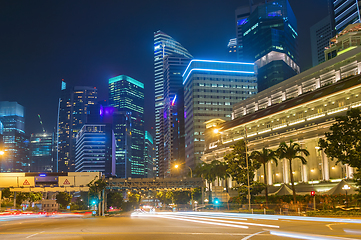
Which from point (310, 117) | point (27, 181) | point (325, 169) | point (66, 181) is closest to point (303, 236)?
point (325, 169)

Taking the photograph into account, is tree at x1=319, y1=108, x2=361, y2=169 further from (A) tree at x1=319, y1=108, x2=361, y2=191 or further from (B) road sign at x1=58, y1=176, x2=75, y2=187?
(B) road sign at x1=58, y1=176, x2=75, y2=187

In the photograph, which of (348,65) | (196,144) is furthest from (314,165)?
(196,144)

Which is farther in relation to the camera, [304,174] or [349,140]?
[304,174]

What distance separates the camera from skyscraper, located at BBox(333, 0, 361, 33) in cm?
17824

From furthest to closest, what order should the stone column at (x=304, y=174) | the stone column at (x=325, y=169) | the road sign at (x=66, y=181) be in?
the road sign at (x=66, y=181) < the stone column at (x=304, y=174) < the stone column at (x=325, y=169)

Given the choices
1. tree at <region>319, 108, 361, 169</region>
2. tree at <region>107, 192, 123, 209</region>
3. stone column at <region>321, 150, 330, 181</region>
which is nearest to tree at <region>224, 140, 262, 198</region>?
stone column at <region>321, 150, 330, 181</region>

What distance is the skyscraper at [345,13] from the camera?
178238 mm

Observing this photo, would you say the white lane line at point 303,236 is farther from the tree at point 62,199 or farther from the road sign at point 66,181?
the tree at point 62,199

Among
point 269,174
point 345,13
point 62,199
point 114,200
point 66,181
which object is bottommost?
point 114,200

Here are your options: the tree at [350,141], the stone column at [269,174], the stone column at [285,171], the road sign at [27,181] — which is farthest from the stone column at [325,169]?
the road sign at [27,181]

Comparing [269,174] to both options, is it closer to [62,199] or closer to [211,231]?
[211,231]

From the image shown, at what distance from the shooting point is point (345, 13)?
188 meters

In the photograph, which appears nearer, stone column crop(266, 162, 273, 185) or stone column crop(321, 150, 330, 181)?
stone column crop(321, 150, 330, 181)

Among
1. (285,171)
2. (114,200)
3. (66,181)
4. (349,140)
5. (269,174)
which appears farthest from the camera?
(114,200)
